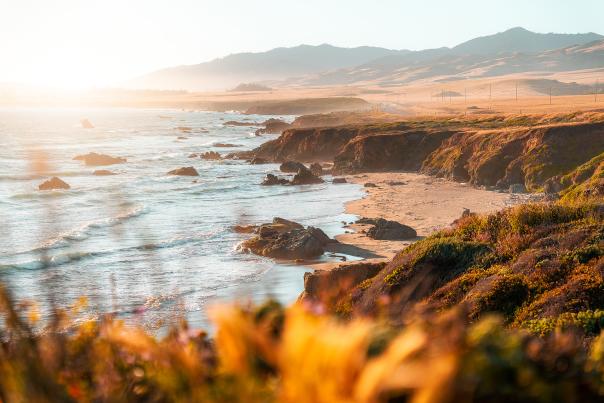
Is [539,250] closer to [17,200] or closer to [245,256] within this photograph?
[245,256]

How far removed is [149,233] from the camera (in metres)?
31.5

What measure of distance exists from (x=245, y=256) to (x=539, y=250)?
52.5 ft

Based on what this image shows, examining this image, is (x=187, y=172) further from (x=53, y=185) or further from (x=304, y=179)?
(x=304, y=179)

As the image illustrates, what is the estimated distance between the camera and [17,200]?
44594 mm

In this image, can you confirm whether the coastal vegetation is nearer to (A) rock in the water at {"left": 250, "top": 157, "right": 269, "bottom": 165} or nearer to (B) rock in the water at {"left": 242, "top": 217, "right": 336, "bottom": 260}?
(B) rock in the water at {"left": 242, "top": 217, "right": 336, "bottom": 260}

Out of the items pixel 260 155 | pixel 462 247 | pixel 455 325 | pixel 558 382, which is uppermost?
pixel 455 325

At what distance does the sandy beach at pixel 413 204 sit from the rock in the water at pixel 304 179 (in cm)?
292

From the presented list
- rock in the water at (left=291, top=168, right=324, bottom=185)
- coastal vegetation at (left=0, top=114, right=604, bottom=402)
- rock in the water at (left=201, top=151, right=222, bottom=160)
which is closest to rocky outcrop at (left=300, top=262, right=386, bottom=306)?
coastal vegetation at (left=0, top=114, right=604, bottom=402)

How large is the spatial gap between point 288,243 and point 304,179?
2359cm

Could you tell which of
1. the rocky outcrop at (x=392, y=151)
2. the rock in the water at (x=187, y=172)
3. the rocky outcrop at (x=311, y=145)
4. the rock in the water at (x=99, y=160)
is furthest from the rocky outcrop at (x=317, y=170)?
the rock in the water at (x=99, y=160)

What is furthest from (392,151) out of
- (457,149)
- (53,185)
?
(53,185)

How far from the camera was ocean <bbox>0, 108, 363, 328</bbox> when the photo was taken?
20062 millimetres

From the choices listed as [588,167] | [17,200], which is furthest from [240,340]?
[17,200]

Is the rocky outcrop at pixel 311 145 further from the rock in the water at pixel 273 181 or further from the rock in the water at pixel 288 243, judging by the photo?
the rock in the water at pixel 288 243
